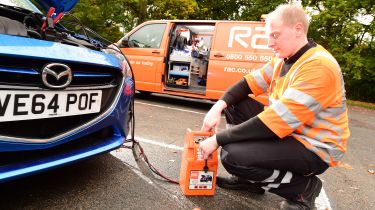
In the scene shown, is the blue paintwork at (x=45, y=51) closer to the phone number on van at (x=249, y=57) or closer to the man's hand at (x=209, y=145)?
the man's hand at (x=209, y=145)

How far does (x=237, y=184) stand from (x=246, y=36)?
372cm

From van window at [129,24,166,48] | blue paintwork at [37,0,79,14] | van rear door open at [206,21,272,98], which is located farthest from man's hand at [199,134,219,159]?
van window at [129,24,166,48]

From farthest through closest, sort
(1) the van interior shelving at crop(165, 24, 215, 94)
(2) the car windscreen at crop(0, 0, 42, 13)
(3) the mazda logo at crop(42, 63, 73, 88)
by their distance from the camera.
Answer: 1. (1) the van interior shelving at crop(165, 24, 215, 94)
2. (2) the car windscreen at crop(0, 0, 42, 13)
3. (3) the mazda logo at crop(42, 63, 73, 88)

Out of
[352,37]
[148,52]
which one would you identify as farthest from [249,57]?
[352,37]

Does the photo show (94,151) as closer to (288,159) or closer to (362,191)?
(288,159)

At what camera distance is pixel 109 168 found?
2678 mm

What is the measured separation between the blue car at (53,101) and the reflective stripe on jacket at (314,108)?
39.6 inches

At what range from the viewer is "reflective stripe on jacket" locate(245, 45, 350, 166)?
→ 1874mm

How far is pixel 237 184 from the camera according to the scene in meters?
2.54

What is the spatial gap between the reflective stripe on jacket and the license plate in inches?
40.8

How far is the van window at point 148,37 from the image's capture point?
21.4ft

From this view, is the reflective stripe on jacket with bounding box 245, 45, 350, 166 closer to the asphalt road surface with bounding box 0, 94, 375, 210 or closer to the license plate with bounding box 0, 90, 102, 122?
the asphalt road surface with bounding box 0, 94, 375, 210

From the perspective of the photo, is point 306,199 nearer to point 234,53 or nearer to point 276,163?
point 276,163

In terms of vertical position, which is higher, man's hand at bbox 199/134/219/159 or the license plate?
the license plate
